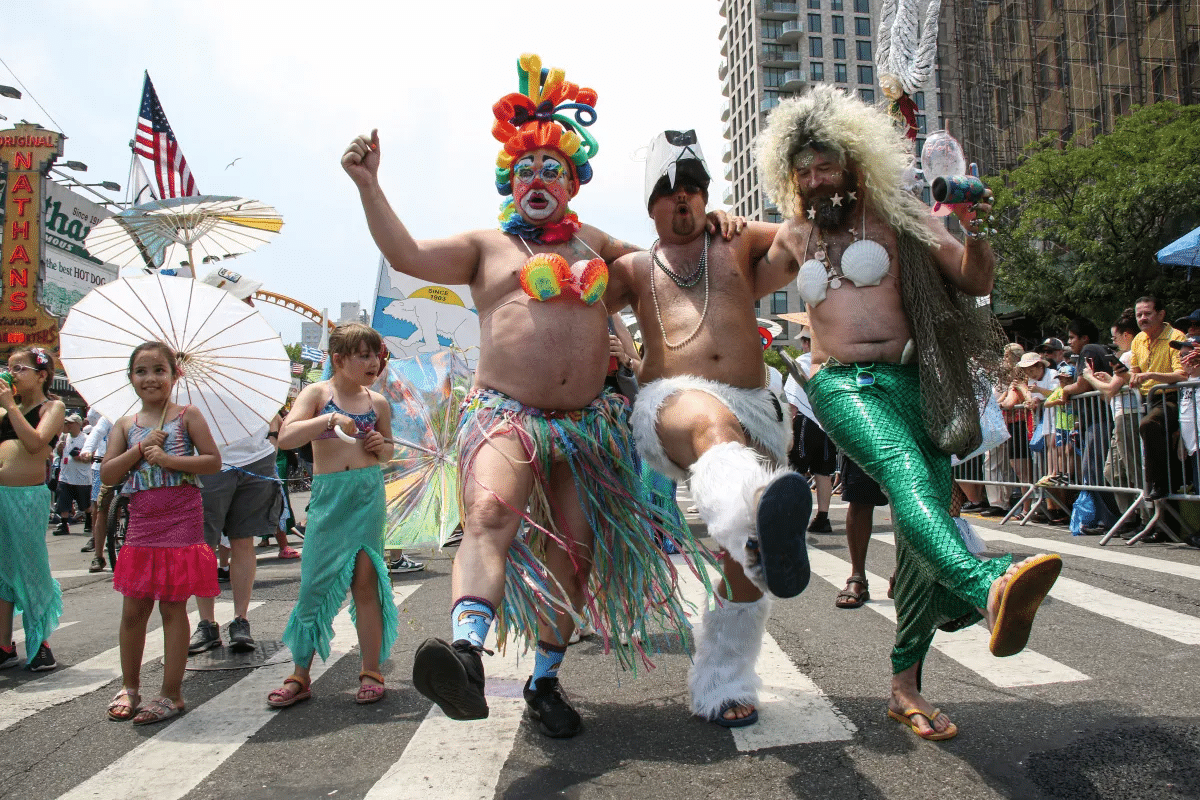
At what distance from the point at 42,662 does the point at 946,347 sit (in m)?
4.60

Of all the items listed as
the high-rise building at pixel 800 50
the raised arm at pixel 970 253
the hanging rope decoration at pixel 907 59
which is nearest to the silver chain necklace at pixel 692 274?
the raised arm at pixel 970 253

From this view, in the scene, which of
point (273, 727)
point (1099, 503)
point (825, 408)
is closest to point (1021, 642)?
point (825, 408)

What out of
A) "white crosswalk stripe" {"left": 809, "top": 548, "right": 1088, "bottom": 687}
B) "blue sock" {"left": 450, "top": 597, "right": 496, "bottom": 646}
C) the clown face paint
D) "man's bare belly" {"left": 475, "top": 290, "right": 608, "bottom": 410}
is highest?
the clown face paint

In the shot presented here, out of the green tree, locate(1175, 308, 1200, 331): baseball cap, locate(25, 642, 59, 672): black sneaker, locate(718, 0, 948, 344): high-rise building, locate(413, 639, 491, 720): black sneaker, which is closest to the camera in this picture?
locate(413, 639, 491, 720): black sneaker

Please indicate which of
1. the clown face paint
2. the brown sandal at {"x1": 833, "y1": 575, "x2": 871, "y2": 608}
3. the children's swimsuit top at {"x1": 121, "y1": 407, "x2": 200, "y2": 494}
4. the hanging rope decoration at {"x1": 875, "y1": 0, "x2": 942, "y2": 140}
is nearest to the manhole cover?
the children's swimsuit top at {"x1": 121, "y1": 407, "x2": 200, "y2": 494}

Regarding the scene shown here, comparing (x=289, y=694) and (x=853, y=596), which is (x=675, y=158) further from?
(x=853, y=596)

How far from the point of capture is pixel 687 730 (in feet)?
10.3

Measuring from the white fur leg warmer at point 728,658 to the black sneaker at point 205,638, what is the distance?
290 centimetres

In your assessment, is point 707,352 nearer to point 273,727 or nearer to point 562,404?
point 562,404

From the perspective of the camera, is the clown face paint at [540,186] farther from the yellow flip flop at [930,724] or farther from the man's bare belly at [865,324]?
the yellow flip flop at [930,724]

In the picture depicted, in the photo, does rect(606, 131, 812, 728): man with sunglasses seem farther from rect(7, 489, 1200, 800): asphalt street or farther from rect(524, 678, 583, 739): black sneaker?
rect(524, 678, 583, 739): black sneaker

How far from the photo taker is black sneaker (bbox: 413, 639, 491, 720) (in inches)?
92.7

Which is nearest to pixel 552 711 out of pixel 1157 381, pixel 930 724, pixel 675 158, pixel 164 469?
pixel 930 724

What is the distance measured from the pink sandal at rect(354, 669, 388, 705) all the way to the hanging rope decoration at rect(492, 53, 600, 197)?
212 centimetres
